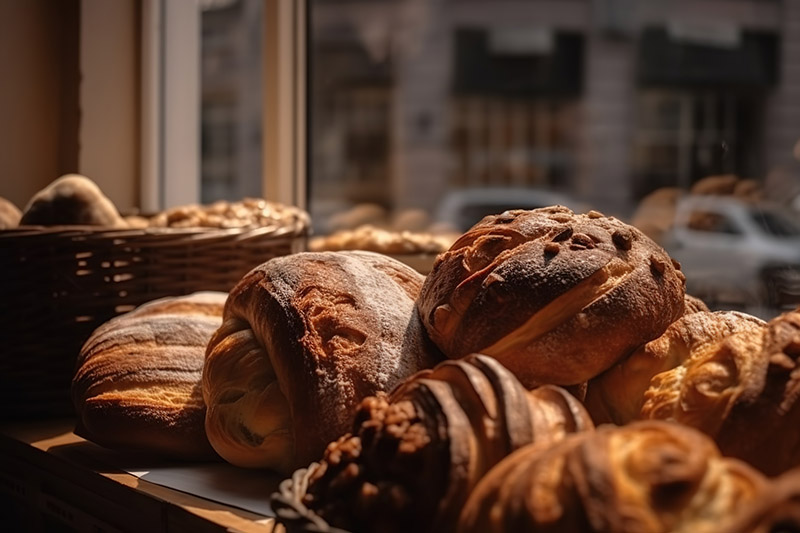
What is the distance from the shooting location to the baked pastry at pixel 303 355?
1.13m

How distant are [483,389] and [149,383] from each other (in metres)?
0.72

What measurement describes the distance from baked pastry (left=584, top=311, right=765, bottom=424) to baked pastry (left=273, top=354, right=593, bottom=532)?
0.19 metres

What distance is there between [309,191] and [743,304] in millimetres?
1242

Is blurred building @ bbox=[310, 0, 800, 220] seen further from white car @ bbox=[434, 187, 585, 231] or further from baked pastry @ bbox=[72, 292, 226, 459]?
baked pastry @ bbox=[72, 292, 226, 459]

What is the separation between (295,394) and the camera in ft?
3.76

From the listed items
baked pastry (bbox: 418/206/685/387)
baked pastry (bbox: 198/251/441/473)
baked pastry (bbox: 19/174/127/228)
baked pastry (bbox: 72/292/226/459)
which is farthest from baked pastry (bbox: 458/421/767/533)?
baked pastry (bbox: 19/174/127/228)

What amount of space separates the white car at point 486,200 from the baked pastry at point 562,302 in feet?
6.58

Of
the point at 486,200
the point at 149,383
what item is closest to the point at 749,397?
the point at 149,383

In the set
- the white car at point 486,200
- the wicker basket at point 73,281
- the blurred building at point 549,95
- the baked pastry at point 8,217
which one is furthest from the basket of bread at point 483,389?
the white car at point 486,200

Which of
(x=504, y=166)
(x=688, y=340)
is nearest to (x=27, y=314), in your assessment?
(x=688, y=340)

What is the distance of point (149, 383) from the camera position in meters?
1.40

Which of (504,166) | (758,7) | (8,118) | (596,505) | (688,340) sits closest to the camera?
(596,505)

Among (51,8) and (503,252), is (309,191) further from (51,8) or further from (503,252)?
(503,252)

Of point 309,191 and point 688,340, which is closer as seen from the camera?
point 688,340
